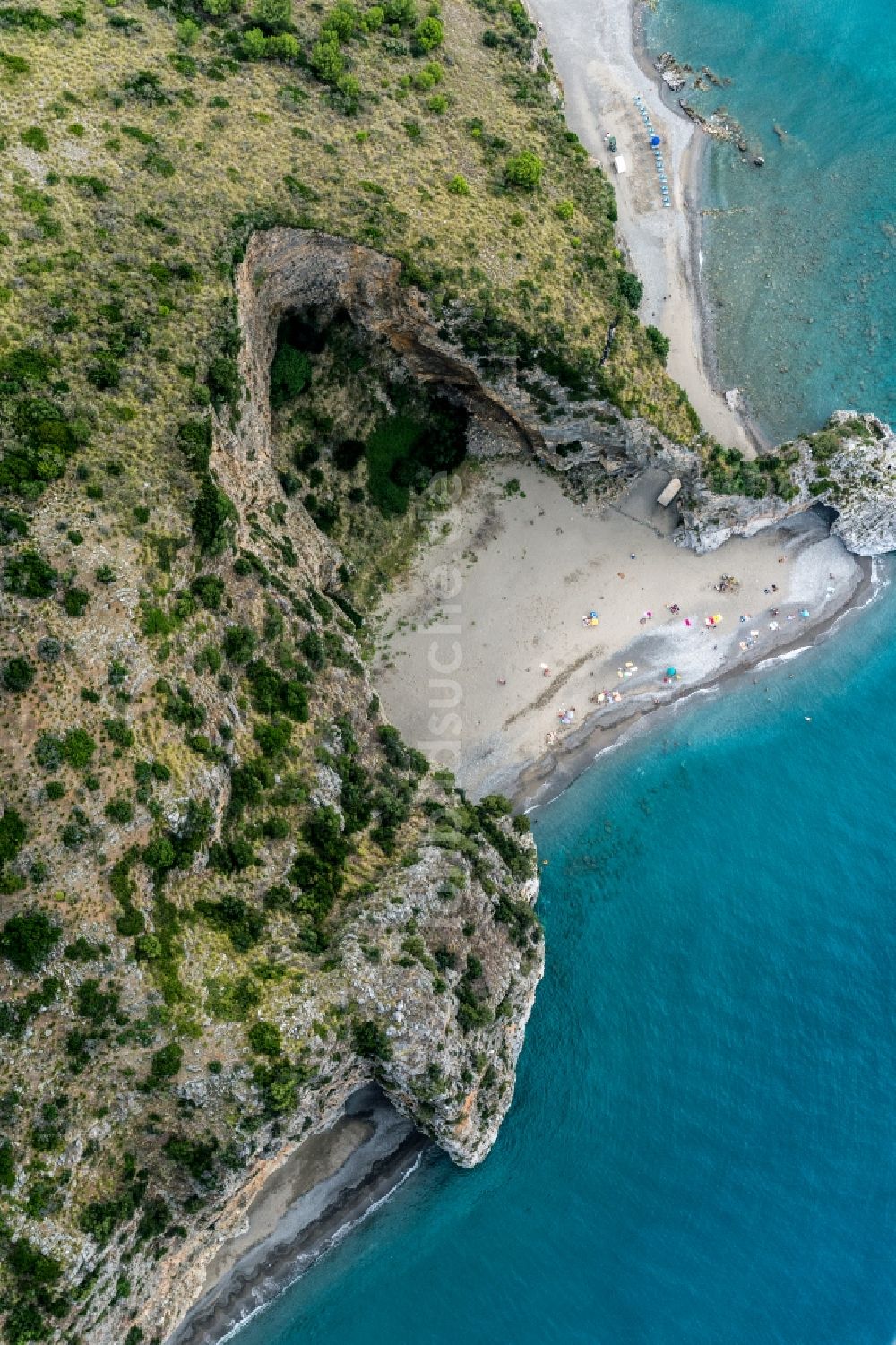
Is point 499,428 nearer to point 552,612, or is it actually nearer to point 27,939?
point 552,612

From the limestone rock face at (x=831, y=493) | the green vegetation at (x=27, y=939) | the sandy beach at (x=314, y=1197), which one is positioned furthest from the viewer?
the limestone rock face at (x=831, y=493)

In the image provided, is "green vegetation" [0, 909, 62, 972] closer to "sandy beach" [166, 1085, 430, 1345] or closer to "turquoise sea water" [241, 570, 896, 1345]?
"sandy beach" [166, 1085, 430, 1345]

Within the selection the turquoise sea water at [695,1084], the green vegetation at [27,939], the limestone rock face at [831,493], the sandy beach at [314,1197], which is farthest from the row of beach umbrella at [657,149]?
the sandy beach at [314,1197]

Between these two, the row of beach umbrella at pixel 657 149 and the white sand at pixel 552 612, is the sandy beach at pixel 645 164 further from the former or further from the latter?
the white sand at pixel 552 612

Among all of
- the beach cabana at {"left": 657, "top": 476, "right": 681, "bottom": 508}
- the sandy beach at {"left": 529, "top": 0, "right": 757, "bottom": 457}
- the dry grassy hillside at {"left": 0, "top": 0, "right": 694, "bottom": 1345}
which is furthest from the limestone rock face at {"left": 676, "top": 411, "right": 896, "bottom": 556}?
the dry grassy hillside at {"left": 0, "top": 0, "right": 694, "bottom": 1345}

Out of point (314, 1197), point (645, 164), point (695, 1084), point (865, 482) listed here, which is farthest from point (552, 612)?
point (314, 1197)

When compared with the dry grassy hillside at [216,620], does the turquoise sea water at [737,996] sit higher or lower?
lower

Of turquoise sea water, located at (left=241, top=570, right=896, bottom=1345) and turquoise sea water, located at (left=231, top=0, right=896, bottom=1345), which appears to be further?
turquoise sea water, located at (left=231, top=0, right=896, bottom=1345)
